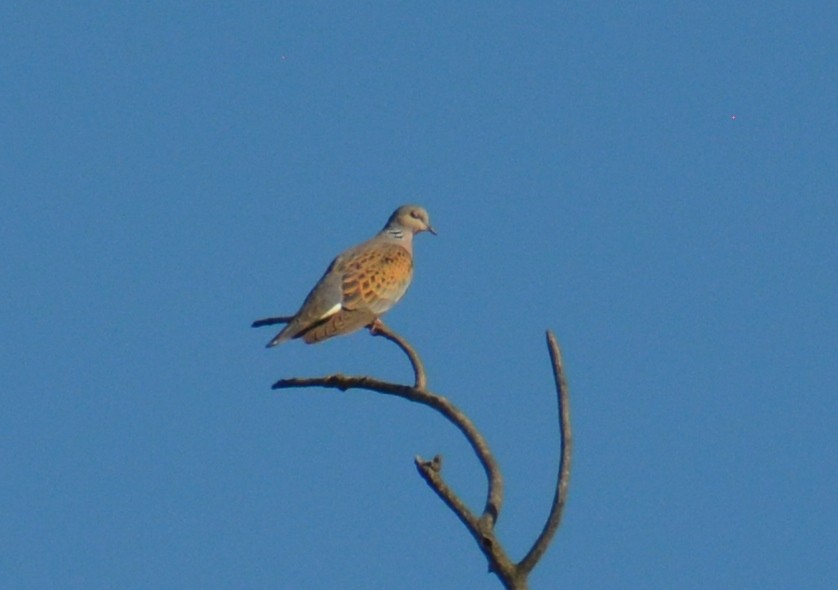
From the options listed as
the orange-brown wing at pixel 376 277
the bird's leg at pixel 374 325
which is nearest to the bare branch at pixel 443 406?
the bird's leg at pixel 374 325

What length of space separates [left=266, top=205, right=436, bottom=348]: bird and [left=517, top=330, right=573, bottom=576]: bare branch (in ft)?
17.5

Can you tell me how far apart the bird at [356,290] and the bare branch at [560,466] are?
534cm

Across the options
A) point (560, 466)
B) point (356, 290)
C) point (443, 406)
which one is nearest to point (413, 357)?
point (443, 406)

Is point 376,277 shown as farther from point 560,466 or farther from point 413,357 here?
point 560,466

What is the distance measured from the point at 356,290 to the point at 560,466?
661 centimetres

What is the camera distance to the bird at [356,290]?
1072 cm

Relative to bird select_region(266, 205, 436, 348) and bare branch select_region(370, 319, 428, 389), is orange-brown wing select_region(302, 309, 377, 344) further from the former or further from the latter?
bare branch select_region(370, 319, 428, 389)

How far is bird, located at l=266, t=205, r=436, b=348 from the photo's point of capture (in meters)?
10.7

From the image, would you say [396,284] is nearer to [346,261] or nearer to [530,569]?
[346,261]

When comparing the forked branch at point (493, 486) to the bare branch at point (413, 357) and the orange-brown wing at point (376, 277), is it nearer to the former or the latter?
the bare branch at point (413, 357)

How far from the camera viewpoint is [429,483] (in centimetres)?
509

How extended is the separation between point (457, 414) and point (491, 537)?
838 millimetres

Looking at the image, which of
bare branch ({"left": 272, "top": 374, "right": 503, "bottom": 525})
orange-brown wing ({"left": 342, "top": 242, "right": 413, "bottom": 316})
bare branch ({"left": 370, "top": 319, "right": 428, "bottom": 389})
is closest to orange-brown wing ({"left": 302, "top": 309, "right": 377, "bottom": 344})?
orange-brown wing ({"left": 342, "top": 242, "right": 413, "bottom": 316})

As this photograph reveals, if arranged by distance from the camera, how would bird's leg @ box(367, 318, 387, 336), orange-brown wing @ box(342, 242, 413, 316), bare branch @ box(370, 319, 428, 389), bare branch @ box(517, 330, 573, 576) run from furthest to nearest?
orange-brown wing @ box(342, 242, 413, 316) → bird's leg @ box(367, 318, 387, 336) → bare branch @ box(370, 319, 428, 389) → bare branch @ box(517, 330, 573, 576)
